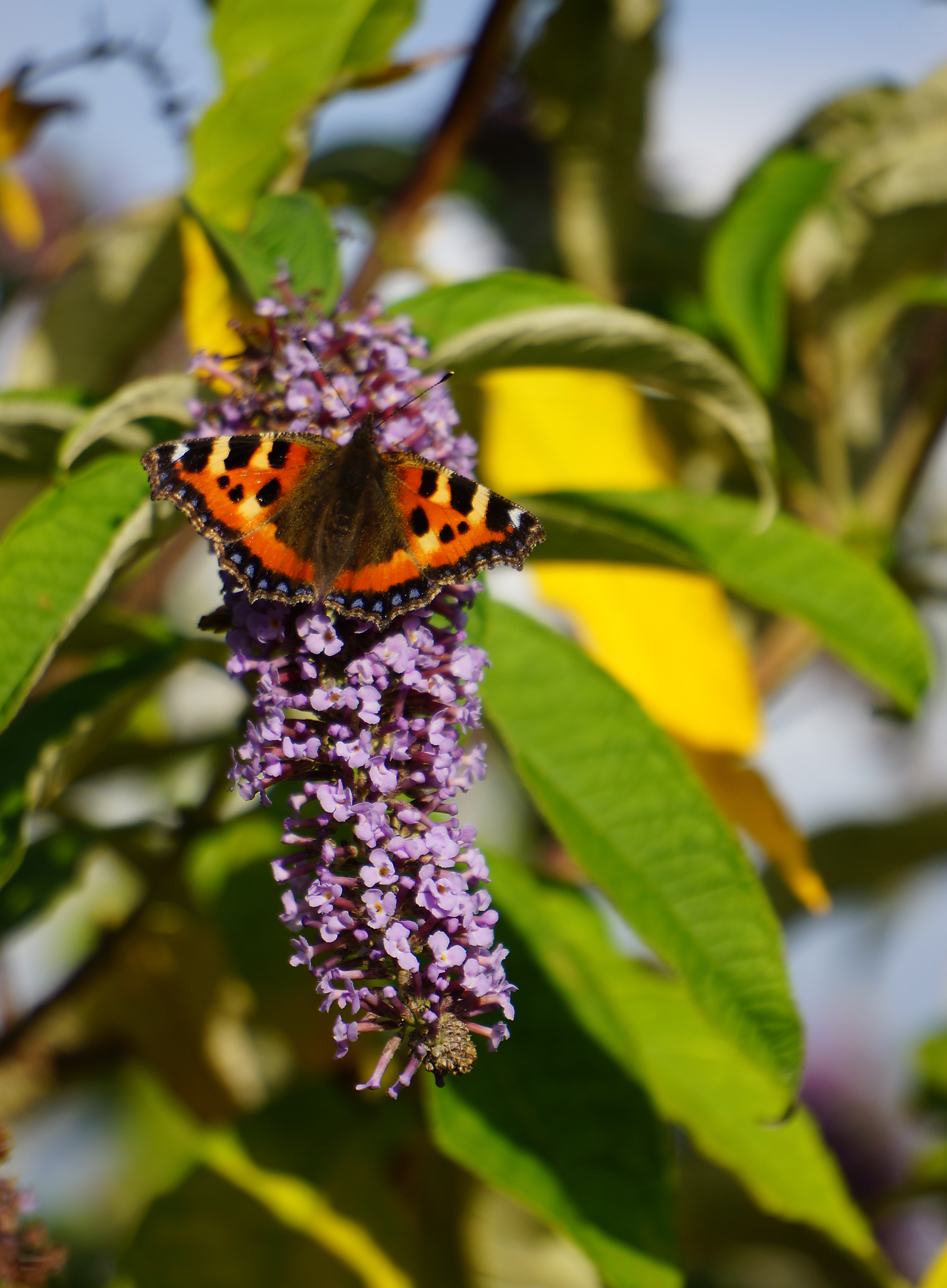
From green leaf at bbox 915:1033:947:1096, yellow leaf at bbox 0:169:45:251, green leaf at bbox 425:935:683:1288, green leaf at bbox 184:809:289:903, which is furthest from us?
green leaf at bbox 915:1033:947:1096

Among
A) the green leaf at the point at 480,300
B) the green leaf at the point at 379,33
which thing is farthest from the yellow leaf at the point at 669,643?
the green leaf at the point at 379,33

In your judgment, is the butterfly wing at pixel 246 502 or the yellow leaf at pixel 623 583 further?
the yellow leaf at pixel 623 583

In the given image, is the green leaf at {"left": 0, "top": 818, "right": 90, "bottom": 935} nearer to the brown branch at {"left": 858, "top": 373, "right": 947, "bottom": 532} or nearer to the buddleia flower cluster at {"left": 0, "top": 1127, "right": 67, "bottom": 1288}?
the buddleia flower cluster at {"left": 0, "top": 1127, "right": 67, "bottom": 1288}

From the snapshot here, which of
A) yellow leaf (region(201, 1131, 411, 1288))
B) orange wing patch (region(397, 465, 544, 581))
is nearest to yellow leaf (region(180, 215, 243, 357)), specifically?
orange wing patch (region(397, 465, 544, 581))

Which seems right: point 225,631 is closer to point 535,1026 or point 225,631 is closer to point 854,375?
point 535,1026

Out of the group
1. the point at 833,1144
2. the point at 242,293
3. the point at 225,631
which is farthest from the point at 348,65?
the point at 833,1144

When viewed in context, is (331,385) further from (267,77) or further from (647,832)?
(267,77)

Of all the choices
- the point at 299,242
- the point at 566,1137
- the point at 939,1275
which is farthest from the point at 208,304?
the point at 939,1275

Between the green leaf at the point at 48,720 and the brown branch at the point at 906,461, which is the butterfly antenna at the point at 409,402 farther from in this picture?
the brown branch at the point at 906,461
